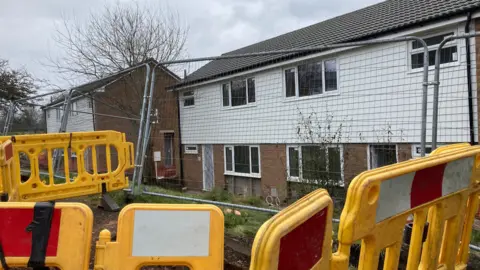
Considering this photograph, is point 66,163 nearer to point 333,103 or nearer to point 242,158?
point 333,103

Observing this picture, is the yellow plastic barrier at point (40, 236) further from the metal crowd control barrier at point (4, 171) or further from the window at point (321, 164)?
the window at point (321, 164)

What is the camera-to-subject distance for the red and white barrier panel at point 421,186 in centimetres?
201

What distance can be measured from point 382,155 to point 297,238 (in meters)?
9.47

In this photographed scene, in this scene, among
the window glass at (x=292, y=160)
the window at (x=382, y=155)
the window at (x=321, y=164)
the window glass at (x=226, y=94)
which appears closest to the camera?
the window at (x=321, y=164)

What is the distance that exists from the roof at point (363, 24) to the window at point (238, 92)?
0.81m

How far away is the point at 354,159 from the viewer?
10.3 m

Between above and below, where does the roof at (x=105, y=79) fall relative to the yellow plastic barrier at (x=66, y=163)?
above

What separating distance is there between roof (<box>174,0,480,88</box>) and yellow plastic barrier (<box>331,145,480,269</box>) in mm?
7944

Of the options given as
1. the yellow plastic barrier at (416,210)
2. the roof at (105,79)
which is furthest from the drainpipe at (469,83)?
the roof at (105,79)

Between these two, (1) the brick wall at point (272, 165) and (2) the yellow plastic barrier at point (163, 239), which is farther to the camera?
(1) the brick wall at point (272, 165)

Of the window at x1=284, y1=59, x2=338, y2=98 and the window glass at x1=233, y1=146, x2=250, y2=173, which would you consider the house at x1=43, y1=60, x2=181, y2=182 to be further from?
the window at x1=284, y1=59, x2=338, y2=98

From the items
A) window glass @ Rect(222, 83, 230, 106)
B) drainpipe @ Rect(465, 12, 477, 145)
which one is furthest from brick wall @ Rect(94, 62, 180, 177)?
drainpipe @ Rect(465, 12, 477, 145)

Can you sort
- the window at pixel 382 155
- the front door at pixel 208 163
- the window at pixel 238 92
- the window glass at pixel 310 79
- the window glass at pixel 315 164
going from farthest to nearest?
1. the front door at pixel 208 163
2. the window at pixel 238 92
3. the window glass at pixel 310 79
4. the window at pixel 382 155
5. the window glass at pixel 315 164

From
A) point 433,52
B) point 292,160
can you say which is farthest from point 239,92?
point 433,52
